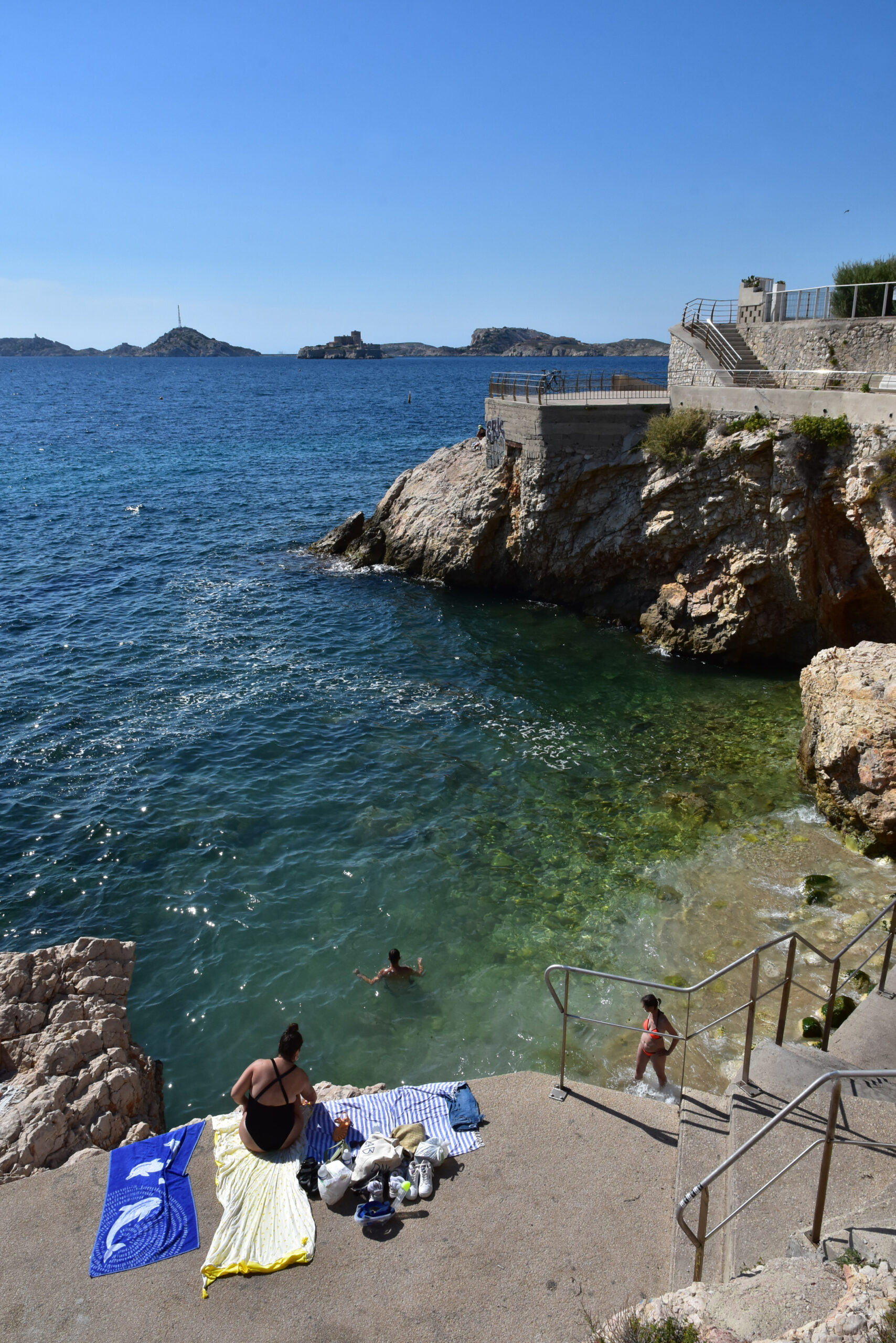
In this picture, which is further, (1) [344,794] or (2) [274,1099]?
(1) [344,794]

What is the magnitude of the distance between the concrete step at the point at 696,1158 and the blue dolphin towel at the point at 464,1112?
174 centimetres

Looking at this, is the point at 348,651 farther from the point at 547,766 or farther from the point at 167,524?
the point at 167,524

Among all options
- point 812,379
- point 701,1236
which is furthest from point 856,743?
point 812,379

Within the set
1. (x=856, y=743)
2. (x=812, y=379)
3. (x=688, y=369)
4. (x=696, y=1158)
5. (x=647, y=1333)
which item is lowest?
(x=696, y=1158)

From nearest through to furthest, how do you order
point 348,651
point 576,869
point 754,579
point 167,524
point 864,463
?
1. point 576,869
2. point 864,463
3. point 754,579
4. point 348,651
5. point 167,524

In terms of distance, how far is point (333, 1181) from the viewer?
21.8ft

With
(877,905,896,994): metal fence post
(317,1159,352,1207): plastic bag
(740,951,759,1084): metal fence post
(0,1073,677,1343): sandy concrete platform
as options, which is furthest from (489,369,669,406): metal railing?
(317,1159,352,1207): plastic bag

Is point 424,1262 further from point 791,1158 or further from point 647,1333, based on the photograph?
point 791,1158

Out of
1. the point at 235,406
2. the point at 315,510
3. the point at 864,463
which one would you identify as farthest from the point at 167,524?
the point at 235,406

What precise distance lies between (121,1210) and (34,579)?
27.4m

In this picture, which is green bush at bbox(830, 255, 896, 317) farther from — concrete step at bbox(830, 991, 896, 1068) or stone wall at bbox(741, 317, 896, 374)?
concrete step at bbox(830, 991, 896, 1068)

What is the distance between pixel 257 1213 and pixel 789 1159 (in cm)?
421

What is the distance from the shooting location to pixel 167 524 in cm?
3834

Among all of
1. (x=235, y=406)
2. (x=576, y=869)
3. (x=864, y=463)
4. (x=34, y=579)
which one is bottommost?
(x=576, y=869)
